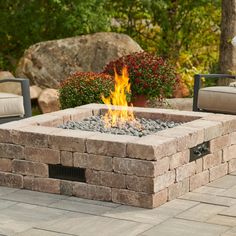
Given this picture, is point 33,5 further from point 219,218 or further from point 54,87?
point 219,218

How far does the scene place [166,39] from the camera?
13266mm

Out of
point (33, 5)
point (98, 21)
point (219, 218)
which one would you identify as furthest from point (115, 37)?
point (219, 218)

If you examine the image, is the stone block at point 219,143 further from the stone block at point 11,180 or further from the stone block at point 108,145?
the stone block at point 11,180

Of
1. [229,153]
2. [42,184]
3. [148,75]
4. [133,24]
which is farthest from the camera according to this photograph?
[133,24]

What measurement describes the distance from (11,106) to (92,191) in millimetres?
2191

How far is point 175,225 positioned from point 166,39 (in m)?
8.42

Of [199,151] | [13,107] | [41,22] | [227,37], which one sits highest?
[41,22]

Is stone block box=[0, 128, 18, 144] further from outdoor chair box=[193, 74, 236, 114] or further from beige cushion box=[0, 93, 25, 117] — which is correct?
outdoor chair box=[193, 74, 236, 114]

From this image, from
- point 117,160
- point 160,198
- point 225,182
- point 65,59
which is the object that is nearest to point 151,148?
point 117,160

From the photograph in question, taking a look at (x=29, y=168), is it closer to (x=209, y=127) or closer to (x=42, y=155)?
(x=42, y=155)

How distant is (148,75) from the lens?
29.6ft

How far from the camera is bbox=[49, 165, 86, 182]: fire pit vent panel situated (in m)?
5.86

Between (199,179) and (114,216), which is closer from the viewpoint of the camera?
(114,216)

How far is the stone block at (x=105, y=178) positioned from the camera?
565 centimetres
